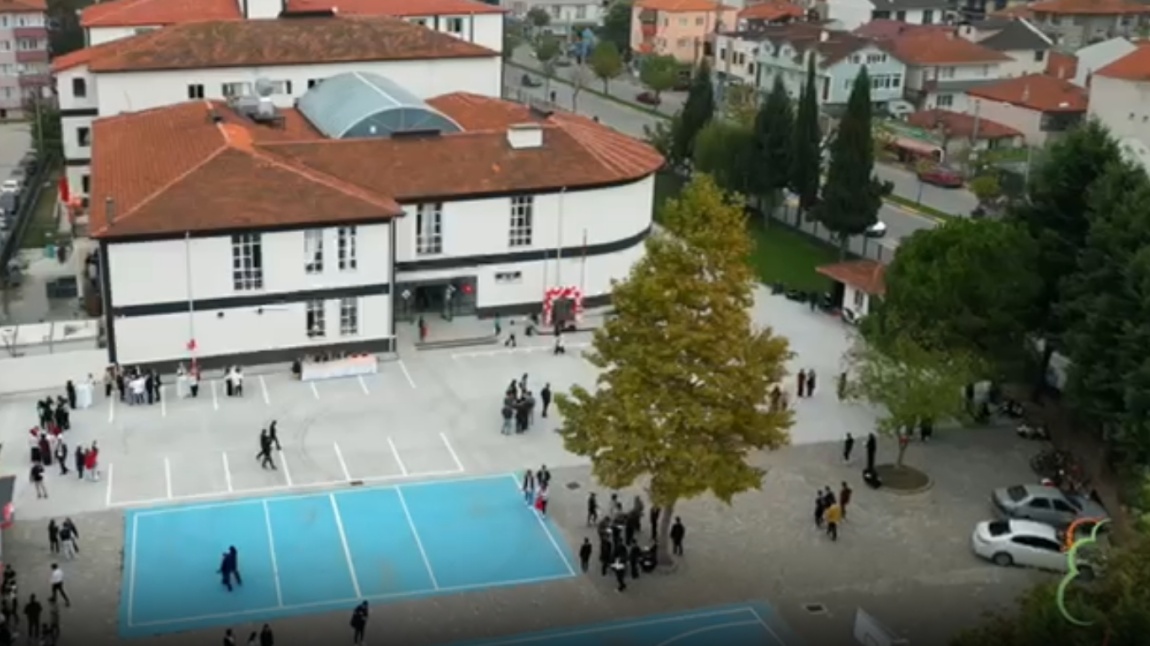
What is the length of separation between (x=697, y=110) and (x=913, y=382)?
113 ft

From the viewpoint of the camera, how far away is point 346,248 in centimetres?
4306

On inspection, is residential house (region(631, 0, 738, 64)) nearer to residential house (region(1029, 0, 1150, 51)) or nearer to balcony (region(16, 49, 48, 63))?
residential house (region(1029, 0, 1150, 51))

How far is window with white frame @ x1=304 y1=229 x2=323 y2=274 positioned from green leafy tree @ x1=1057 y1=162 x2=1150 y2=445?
864 inches

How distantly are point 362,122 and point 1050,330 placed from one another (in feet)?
79.9

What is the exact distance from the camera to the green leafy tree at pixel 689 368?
1148 inches

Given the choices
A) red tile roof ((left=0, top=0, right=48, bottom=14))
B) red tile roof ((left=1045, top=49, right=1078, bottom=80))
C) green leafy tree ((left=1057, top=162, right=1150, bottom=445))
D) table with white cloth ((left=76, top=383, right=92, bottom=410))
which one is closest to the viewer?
green leafy tree ((left=1057, top=162, right=1150, bottom=445))

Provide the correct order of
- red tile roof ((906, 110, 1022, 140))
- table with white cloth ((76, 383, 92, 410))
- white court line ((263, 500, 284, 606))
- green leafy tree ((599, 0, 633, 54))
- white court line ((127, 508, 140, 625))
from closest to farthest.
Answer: white court line ((127, 508, 140, 625)), white court line ((263, 500, 284, 606)), table with white cloth ((76, 383, 92, 410)), red tile roof ((906, 110, 1022, 140)), green leafy tree ((599, 0, 633, 54))

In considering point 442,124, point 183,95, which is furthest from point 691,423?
point 183,95

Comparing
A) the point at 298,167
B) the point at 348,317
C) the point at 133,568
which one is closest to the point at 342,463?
the point at 133,568

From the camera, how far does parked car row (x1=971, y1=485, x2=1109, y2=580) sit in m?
32.3

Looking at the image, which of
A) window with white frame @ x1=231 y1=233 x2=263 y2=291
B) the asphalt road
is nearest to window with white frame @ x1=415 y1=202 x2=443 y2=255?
window with white frame @ x1=231 y1=233 x2=263 y2=291

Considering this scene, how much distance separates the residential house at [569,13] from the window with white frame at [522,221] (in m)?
87.6

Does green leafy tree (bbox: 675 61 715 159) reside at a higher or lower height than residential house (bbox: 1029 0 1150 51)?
lower

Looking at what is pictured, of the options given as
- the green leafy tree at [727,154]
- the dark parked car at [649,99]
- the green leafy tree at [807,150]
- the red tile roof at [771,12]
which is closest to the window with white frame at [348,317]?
the green leafy tree at [727,154]
